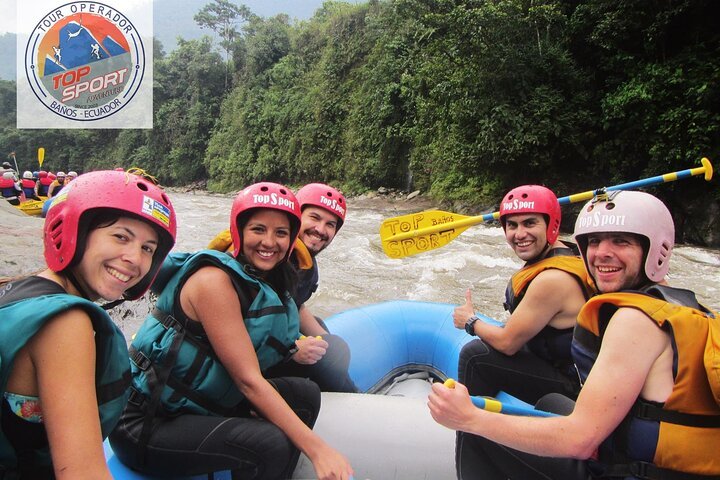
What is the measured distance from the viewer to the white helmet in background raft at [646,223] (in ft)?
4.17

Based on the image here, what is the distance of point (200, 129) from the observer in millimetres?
31828

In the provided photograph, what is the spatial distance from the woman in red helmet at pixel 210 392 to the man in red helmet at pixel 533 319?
1.00 m

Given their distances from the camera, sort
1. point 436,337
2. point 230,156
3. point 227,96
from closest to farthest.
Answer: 1. point 436,337
2. point 230,156
3. point 227,96

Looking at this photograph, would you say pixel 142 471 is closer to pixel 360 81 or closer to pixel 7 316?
pixel 7 316

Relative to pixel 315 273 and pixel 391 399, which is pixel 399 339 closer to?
pixel 315 273

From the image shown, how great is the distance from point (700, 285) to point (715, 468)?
6351 mm

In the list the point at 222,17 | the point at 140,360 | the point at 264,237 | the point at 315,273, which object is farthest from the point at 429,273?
the point at 222,17

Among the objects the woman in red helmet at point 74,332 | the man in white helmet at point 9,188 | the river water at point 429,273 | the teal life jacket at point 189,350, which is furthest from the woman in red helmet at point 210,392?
the man in white helmet at point 9,188

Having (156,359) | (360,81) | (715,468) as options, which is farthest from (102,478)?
(360,81)

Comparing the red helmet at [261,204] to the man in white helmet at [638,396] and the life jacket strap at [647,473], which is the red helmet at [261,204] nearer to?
the man in white helmet at [638,396]

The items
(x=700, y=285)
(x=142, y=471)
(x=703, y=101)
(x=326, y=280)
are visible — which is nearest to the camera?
(x=142, y=471)

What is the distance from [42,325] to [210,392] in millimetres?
719

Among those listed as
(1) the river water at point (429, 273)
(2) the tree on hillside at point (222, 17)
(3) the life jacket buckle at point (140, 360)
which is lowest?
(1) the river water at point (429, 273)

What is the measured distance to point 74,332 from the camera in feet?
2.86
